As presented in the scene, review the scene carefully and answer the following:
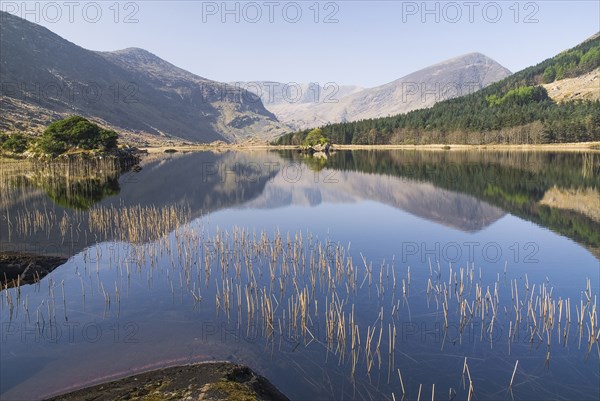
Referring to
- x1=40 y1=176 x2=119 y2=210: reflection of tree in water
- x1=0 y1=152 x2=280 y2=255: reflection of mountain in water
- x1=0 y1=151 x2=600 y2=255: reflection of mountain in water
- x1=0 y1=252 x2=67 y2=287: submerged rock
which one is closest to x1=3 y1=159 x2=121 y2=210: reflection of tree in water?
x1=40 y1=176 x2=119 y2=210: reflection of tree in water

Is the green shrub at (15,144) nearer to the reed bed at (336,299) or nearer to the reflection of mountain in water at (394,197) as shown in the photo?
the reflection of mountain in water at (394,197)

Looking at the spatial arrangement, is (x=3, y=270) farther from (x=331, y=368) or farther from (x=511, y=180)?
(x=511, y=180)

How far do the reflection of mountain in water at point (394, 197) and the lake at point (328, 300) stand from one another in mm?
685

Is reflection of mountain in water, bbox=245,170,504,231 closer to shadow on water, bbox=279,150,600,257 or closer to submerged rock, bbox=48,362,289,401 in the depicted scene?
shadow on water, bbox=279,150,600,257

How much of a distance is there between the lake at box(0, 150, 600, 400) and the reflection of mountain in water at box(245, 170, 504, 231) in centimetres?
69

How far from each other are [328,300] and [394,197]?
3940 centimetres

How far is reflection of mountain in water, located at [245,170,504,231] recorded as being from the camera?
43.9 meters

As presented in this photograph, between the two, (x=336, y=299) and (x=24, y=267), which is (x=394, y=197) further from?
(x=24, y=267)

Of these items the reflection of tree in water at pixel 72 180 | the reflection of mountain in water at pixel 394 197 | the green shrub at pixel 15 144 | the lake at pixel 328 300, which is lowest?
the lake at pixel 328 300

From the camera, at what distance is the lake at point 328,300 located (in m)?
14.2

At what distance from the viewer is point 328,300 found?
20844 millimetres

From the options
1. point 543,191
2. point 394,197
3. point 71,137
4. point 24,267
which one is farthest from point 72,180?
point 543,191

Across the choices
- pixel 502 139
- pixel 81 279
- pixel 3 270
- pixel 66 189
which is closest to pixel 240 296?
pixel 81 279

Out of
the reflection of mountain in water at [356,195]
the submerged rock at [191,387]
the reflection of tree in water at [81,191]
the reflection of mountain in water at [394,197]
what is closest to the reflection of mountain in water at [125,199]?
the reflection of mountain in water at [356,195]
